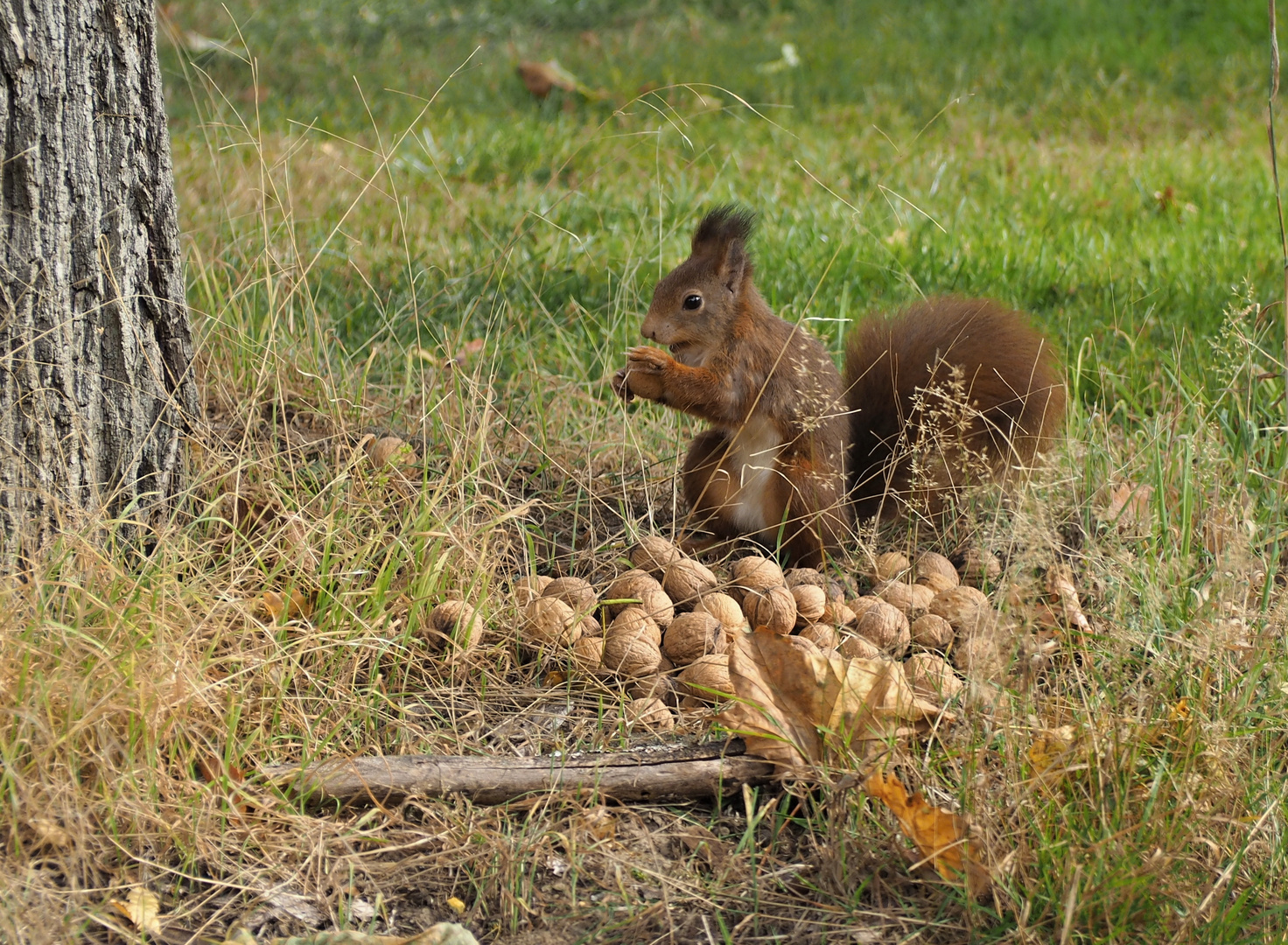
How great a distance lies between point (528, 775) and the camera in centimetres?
189

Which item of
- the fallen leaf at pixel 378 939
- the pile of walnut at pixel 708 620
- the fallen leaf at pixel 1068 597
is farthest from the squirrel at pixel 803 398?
the fallen leaf at pixel 378 939

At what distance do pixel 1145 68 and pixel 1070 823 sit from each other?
20.6 feet

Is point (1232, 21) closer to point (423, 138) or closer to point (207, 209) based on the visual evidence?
point (423, 138)

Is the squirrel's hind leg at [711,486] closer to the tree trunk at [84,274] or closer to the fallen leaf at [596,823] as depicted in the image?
the fallen leaf at [596,823]

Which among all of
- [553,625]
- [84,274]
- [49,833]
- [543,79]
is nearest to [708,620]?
[553,625]

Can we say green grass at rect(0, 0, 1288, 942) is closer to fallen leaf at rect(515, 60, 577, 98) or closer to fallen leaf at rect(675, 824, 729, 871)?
fallen leaf at rect(675, 824, 729, 871)

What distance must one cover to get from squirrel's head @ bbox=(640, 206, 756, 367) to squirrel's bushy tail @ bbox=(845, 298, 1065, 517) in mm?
362

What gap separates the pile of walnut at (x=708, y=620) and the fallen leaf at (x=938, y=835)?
1.06 feet

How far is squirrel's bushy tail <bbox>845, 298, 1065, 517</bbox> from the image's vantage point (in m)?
2.72

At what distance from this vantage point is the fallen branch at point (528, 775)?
1.86 meters

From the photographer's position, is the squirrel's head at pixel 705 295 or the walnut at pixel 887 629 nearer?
the walnut at pixel 887 629

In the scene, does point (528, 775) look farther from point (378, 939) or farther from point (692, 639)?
point (692, 639)

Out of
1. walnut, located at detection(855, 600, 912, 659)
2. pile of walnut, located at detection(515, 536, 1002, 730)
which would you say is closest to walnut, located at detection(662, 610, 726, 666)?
pile of walnut, located at detection(515, 536, 1002, 730)

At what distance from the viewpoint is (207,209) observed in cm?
440
